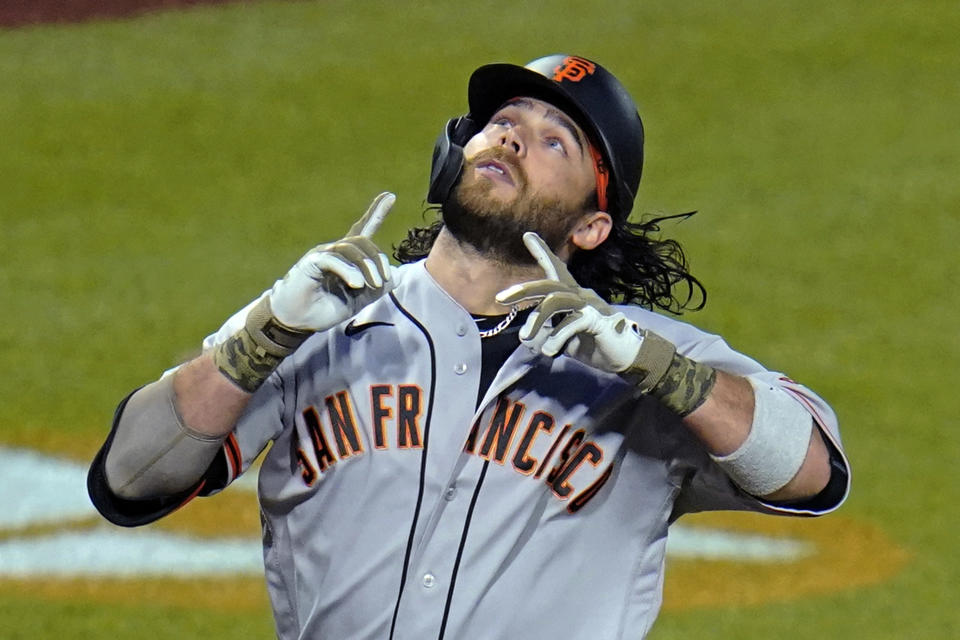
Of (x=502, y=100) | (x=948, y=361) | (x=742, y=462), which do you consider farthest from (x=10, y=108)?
(x=742, y=462)

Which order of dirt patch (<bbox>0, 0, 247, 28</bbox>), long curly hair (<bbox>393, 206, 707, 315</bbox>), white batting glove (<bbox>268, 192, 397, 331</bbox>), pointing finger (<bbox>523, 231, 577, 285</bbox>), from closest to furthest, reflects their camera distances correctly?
1. white batting glove (<bbox>268, 192, 397, 331</bbox>)
2. pointing finger (<bbox>523, 231, 577, 285</bbox>)
3. long curly hair (<bbox>393, 206, 707, 315</bbox>)
4. dirt patch (<bbox>0, 0, 247, 28</bbox>)

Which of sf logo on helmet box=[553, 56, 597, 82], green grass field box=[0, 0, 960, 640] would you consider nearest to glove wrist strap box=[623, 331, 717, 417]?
sf logo on helmet box=[553, 56, 597, 82]

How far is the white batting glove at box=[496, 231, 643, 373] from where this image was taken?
10.4 feet

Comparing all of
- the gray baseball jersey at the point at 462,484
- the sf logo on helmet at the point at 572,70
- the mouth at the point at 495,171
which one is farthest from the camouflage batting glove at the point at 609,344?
the sf logo on helmet at the point at 572,70

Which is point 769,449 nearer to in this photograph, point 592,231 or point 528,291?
point 528,291

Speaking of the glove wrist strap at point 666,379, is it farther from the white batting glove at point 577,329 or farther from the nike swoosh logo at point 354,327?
the nike swoosh logo at point 354,327

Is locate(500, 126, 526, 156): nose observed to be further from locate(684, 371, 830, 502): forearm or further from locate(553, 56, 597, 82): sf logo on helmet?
locate(684, 371, 830, 502): forearm

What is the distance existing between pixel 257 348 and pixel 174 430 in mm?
218

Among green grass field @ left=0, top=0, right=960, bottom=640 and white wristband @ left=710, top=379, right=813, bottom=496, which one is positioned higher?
white wristband @ left=710, top=379, right=813, bottom=496

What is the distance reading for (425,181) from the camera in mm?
10945

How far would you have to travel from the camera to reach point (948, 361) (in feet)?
30.1

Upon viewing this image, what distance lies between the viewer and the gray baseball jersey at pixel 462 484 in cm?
336

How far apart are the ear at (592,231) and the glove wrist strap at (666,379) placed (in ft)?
1.85

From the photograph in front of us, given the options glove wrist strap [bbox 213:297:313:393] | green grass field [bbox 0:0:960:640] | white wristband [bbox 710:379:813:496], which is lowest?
green grass field [bbox 0:0:960:640]
